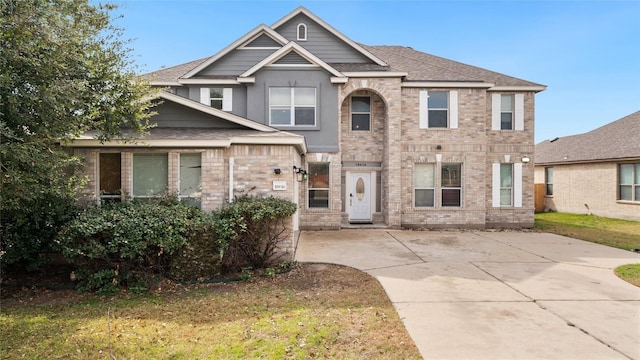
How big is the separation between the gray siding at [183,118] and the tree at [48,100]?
1641 mm

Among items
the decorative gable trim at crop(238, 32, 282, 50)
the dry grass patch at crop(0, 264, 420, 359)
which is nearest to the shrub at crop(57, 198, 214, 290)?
the dry grass patch at crop(0, 264, 420, 359)

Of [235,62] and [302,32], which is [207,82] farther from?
[302,32]

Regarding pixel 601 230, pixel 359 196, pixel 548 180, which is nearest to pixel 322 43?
pixel 359 196

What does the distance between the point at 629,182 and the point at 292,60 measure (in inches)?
706

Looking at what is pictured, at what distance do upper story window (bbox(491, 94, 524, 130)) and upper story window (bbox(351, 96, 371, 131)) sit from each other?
209 inches

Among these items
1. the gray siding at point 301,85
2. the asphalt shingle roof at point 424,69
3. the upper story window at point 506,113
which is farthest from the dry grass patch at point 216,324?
the upper story window at point 506,113

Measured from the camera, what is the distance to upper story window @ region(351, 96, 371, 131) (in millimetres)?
13406

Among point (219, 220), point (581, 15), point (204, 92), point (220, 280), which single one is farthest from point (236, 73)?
point (581, 15)

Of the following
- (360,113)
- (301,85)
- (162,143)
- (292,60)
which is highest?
(292,60)

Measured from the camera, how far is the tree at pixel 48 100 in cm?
473

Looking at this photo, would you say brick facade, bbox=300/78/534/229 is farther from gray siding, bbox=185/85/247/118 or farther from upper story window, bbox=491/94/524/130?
gray siding, bbox=185/85/247/118

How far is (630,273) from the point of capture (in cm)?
664

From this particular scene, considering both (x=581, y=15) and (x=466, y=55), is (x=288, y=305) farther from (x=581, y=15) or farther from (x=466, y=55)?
(x=466, y=55)

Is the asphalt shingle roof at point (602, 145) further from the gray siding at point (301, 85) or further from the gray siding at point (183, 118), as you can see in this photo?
the gray siding at point (183, 118)
